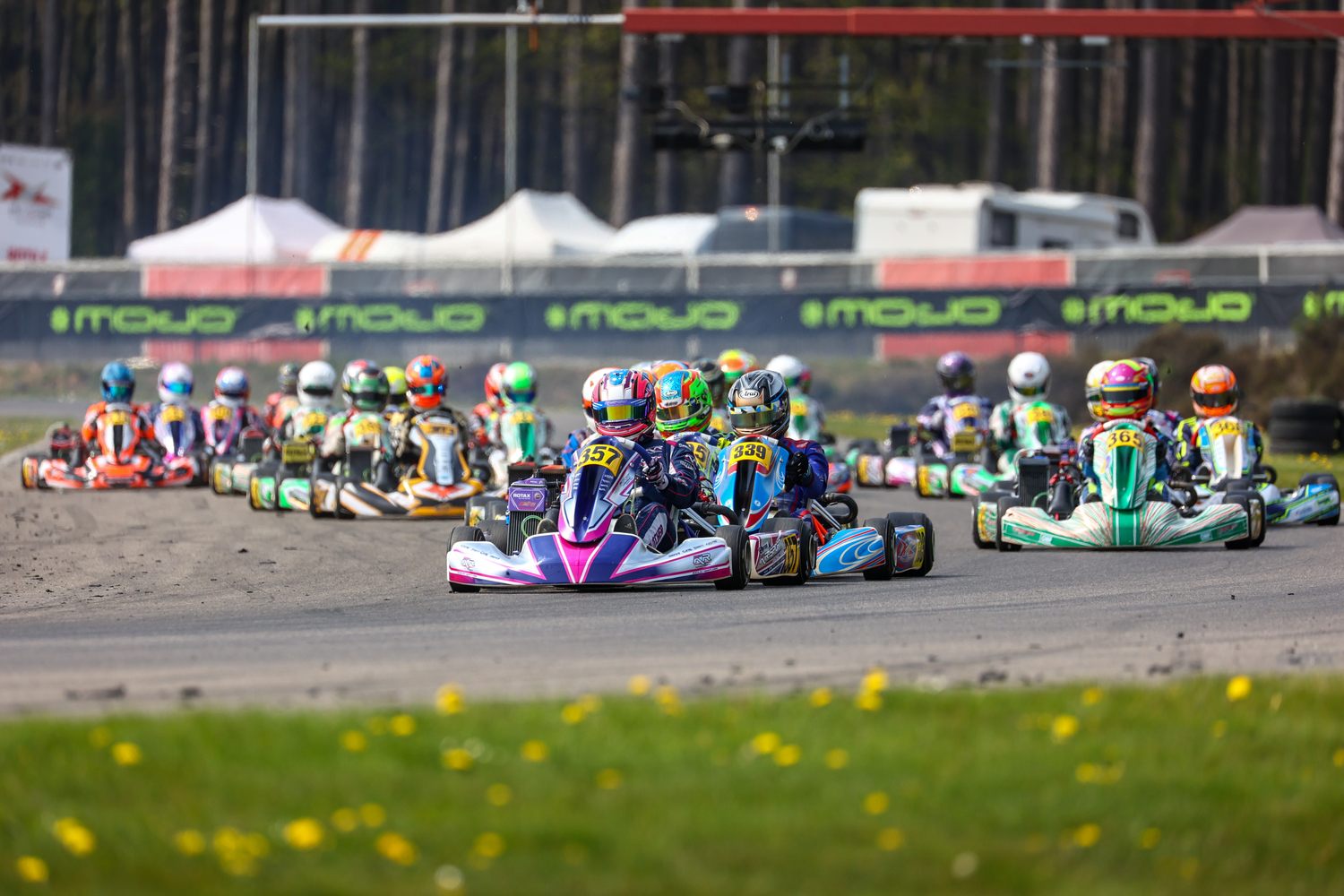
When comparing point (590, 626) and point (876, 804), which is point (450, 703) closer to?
point (876, 804)

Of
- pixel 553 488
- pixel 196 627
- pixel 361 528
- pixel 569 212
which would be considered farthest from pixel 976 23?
pixel 196 627

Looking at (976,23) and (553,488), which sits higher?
(976,23)

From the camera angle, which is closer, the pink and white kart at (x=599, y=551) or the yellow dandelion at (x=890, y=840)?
the yellow dandelion at (x=890, y=840)

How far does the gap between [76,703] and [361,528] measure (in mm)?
8919

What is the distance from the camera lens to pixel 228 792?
4.79m

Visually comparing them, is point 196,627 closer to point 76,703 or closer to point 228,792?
point 76,703

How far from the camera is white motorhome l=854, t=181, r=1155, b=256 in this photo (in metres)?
33.0

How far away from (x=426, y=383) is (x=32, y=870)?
12.2 m

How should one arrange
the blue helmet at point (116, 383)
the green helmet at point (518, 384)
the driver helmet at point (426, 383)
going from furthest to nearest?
1. the blue helmet at point (116, 383)
2. the green helmet at point (518, 384)
3. the driver helmet at point (426, 383)

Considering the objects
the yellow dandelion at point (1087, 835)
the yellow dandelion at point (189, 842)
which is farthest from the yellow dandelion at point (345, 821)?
the yellow dandelion at point (1087, 835)

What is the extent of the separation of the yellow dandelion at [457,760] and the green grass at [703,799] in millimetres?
31

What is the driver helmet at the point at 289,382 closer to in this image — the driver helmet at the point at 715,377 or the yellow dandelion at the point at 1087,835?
the driver helmet at the point at 715,377

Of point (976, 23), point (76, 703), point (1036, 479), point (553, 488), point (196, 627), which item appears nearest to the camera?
point (76, 703)

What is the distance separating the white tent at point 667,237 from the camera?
35.4m
